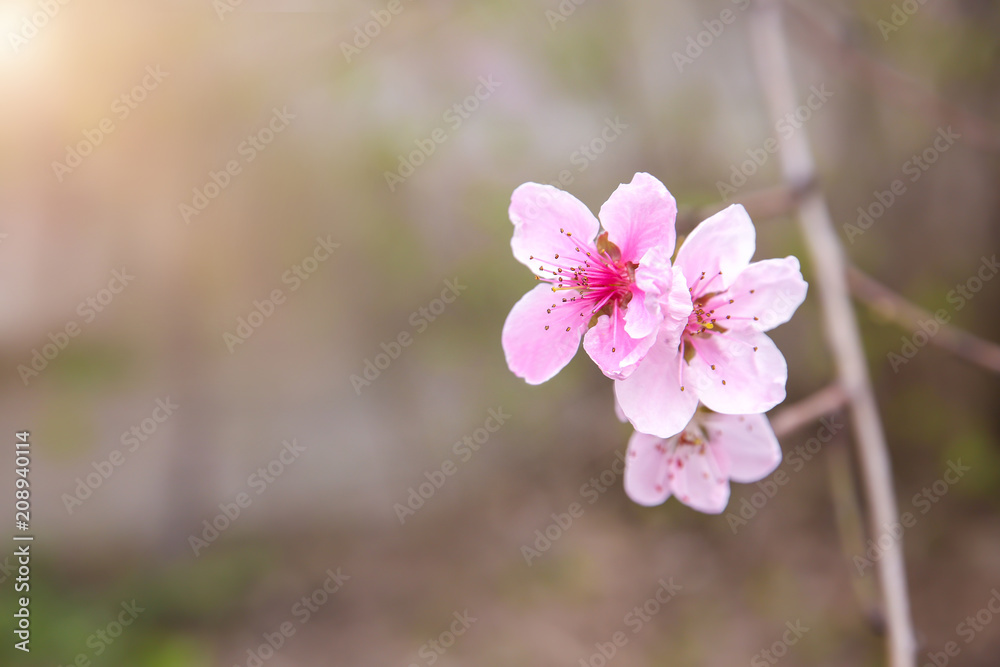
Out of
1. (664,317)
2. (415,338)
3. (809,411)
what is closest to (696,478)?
(809,411)

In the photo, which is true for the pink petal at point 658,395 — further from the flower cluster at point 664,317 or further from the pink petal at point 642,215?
the pink petal at point 642,215

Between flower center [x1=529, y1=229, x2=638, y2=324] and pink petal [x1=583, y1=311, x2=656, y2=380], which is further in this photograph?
flower center [x1=529, y1=229, x2=638, y2=324]

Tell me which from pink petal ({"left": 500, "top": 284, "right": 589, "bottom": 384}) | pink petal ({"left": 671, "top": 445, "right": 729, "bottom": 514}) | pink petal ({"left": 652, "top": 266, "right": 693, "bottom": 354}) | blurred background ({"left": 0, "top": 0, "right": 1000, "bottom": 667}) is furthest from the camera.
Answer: blurred background ({"left": 0, "top": 0, "right": 1000, "bottom": 667})

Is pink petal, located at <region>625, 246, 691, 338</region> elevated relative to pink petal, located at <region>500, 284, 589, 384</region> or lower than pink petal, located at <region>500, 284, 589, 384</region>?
elevated

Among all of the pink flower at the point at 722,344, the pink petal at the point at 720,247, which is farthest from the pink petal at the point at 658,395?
the pink petal at the point at 720,247

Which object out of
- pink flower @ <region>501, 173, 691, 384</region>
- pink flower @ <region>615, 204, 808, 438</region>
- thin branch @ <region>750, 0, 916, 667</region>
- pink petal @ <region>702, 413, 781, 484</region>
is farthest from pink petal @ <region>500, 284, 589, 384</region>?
thin branch @ <region>750, 0, 916, 667</region>

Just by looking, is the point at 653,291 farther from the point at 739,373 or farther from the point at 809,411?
the point at 809,411

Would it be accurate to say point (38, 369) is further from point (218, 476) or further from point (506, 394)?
point (506, 394)

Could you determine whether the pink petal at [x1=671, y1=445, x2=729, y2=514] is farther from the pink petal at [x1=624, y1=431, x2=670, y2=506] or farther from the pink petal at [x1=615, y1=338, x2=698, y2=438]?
the pink petal at [x1=615, y1=338, x2=698, y2=438]
